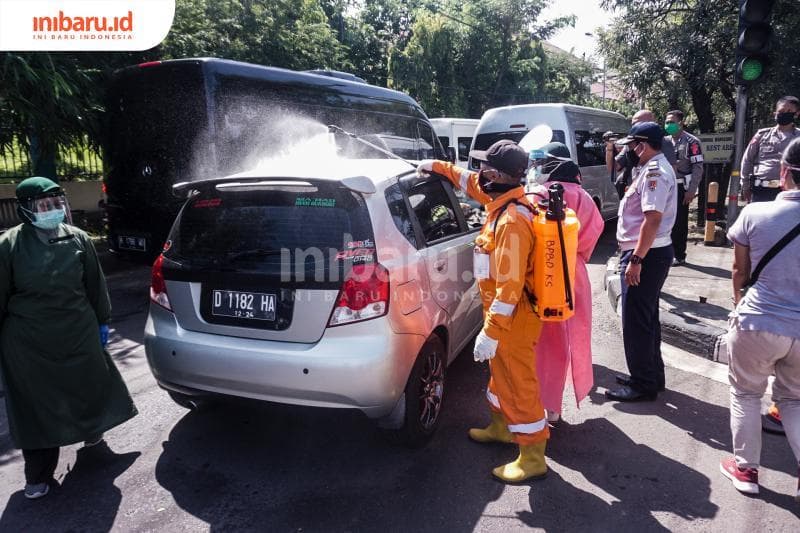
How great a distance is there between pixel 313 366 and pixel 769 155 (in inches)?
227

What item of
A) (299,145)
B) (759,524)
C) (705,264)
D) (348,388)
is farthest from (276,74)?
(759,524)

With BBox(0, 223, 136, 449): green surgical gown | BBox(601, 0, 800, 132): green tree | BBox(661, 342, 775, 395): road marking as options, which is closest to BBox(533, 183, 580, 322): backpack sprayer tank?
BBox(661, 342, 775, 395): road marking

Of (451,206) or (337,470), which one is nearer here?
(337,470)

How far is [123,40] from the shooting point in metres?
8.90

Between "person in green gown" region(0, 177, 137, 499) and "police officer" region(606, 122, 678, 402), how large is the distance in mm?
3408

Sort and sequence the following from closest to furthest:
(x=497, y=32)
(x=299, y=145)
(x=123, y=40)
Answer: (x=299, y=145) → (x=123, y=40) → (x=497, y=32)

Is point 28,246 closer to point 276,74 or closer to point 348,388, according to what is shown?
point 348,388

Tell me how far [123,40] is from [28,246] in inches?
291

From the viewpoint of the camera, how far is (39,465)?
2.93 m

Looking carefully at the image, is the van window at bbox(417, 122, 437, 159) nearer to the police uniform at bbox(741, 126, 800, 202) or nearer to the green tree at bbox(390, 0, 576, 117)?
the police uniform at bbox(741, 126, 800, 202)

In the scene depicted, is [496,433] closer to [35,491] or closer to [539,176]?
[539,176]

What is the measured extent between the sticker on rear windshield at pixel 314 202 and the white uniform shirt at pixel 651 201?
2.09 m

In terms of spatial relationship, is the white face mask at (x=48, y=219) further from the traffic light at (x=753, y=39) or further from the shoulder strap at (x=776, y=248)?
the traffic light at (x=753, y=39)

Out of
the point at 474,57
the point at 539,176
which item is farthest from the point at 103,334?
the point at 474,57
